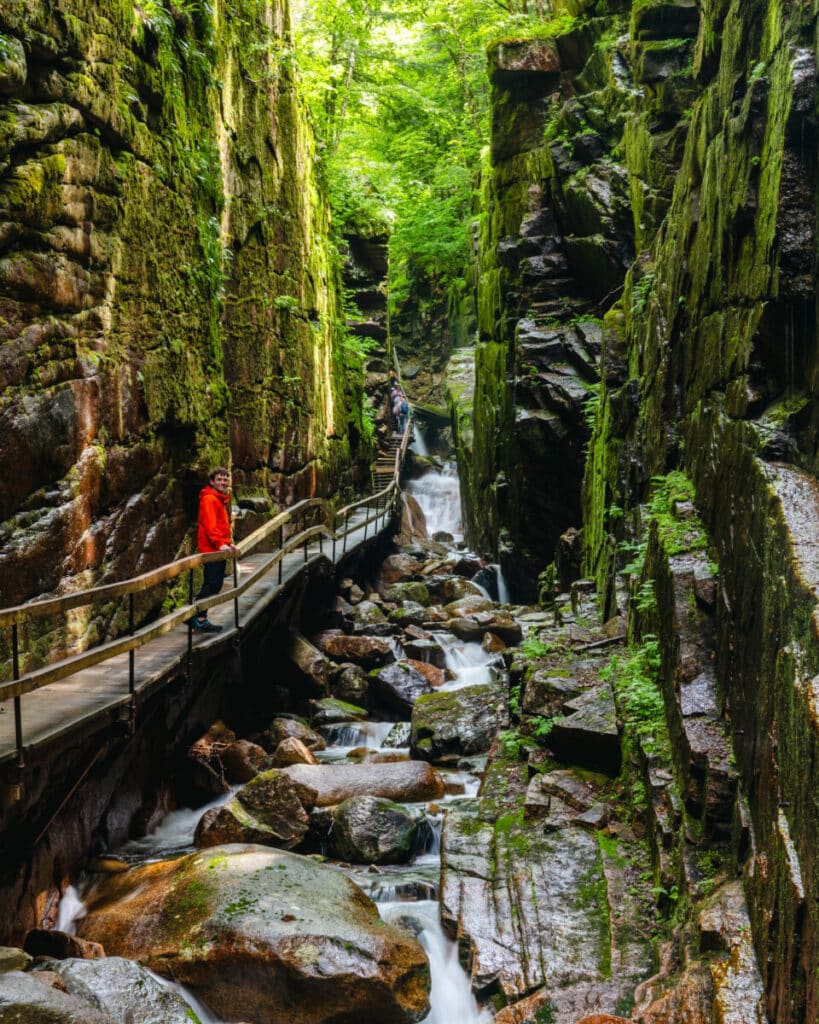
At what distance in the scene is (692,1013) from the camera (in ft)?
12.6

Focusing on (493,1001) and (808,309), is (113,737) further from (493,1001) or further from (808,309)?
(808,309)

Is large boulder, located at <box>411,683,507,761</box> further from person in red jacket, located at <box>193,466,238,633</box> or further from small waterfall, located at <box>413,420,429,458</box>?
small waterfall, located at <box>413,420,429,458</box>

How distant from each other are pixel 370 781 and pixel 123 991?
4.29 metres

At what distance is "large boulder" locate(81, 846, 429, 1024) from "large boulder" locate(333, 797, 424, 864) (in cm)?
123

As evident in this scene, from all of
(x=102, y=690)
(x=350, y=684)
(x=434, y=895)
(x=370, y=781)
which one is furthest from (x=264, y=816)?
(x=350, y=684)

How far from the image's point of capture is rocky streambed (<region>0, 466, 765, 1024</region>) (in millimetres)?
4441

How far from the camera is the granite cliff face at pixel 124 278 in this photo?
610cm

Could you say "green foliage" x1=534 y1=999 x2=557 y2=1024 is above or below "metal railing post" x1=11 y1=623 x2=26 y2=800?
below

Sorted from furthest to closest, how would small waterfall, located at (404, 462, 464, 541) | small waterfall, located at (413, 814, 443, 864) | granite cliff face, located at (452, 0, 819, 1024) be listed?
1. small waterfall, located at (404, 462, 464, 541)
2. small waterfall, located at (413, 814, 443, 864)
3. granite cliff face, located at (452, 0, 819, 1024)

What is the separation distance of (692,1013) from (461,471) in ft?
76.0

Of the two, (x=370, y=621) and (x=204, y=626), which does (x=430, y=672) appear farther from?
(x=204, y=626)

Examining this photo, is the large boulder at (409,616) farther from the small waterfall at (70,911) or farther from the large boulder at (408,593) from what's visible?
the small waterfall at (70,911)

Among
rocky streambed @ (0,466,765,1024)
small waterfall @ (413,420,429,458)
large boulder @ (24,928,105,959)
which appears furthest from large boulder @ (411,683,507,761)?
small waterfall @ (413,420,429,458)

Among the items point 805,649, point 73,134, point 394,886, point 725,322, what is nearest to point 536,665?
point 394,886
